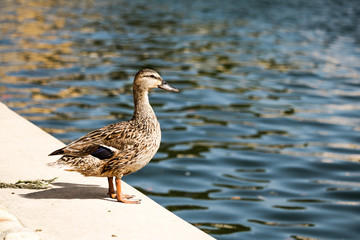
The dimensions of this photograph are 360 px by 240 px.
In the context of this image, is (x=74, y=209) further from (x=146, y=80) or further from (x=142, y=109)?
(x=146, y=80)

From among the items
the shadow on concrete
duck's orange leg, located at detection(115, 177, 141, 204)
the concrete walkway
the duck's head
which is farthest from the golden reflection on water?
duck's orange leg, located at detection(115, 177, 141, 204)

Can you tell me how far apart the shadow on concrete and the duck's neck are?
827 millimetres

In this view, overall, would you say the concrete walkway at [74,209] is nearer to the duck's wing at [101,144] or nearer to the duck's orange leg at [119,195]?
the duck's orange leg at [119,195]

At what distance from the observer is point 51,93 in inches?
506

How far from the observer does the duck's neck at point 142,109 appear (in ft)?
18.7

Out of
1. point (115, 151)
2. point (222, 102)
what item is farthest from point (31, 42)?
point (115, 151)

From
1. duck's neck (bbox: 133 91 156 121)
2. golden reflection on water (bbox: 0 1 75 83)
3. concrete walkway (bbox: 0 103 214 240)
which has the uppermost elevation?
golden reflection on water (bbox: 0 1 75 83)

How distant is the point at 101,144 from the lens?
5418mm

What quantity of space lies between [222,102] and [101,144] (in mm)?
7705

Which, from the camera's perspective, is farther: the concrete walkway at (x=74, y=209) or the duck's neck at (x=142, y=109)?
the duck's neck at (x=142, y=109)

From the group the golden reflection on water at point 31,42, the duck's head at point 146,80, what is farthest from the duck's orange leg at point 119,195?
the golden reflection on water at point 31,42

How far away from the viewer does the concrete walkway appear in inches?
189

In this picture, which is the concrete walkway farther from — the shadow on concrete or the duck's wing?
the duck's wing

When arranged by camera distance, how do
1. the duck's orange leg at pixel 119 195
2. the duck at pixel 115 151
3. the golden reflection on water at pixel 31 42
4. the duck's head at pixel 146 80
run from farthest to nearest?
1. the golden reflection on water at pixel 31 42
2. the duck's head at pixel 146 80
3. the duck's orange leg at pixel 119 195
4. the duck at pixel 115 151
